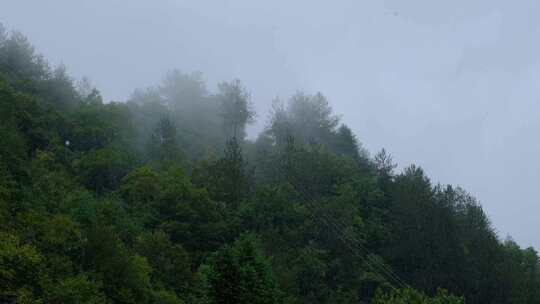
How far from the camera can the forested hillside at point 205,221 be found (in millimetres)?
37844

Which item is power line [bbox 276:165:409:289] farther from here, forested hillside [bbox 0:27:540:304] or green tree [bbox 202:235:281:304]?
green tree [bbox 202:235:281:304]

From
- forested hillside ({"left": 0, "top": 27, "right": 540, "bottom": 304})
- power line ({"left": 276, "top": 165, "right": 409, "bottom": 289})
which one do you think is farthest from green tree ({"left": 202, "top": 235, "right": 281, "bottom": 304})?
power line ({"left": 276, "top": 165, "right": 409, "bottom": 289})

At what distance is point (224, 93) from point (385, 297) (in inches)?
2072

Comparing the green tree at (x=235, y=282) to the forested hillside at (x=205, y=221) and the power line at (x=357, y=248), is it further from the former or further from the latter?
the power line at (x=357, y=248)

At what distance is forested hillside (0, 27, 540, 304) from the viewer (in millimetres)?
37844

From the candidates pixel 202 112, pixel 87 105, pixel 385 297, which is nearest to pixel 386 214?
pixel 385 297

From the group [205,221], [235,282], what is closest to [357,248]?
[205,221]

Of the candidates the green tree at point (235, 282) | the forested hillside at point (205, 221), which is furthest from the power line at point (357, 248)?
the green tree at point (235, 282)

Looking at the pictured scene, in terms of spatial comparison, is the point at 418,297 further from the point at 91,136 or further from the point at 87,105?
the point at 87,105

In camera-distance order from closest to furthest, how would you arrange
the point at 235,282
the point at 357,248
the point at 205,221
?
the point at 235,282
the point at 205,221
the point at 357,248

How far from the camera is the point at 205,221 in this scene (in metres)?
57.6

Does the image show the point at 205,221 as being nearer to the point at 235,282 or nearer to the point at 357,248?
the point at 357,248

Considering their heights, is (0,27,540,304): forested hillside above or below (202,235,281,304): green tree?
above

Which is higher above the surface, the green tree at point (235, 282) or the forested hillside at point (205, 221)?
the forested hillside at point (205, 221)
